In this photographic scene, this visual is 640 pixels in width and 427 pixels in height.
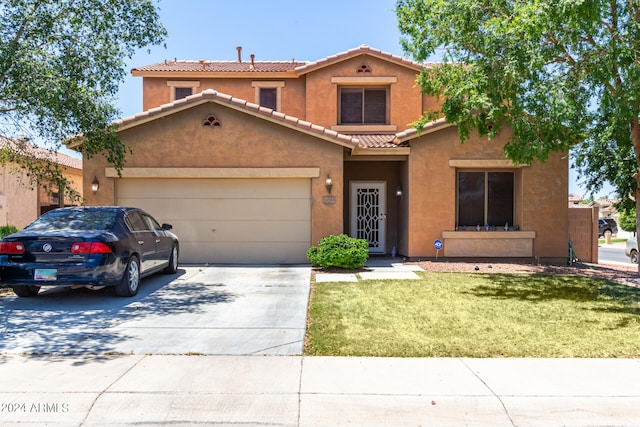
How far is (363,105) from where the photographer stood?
1650cm

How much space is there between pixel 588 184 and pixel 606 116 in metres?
2.88

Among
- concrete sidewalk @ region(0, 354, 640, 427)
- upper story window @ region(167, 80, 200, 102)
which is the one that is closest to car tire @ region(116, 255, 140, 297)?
concrete sidewalk @ region(0, 354, 640, 427)

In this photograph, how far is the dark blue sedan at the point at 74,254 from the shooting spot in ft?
25.1

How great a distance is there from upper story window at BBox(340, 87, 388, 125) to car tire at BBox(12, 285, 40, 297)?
35.1ft

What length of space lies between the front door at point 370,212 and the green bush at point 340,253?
129 inches

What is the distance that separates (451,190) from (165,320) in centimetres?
910

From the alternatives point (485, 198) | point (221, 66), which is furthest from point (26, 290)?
point (221, 66)

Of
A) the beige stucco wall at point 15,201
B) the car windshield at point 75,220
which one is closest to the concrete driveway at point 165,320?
the car windshield at point 75,220

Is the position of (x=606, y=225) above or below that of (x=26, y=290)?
below

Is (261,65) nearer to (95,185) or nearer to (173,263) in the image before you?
(95,185)

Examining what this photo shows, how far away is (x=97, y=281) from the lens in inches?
305

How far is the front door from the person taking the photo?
1533 cm

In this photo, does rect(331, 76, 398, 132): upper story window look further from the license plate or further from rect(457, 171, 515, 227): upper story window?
the license plate

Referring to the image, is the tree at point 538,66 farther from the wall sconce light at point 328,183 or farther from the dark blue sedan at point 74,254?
the dark blue sedan at point 74,254
